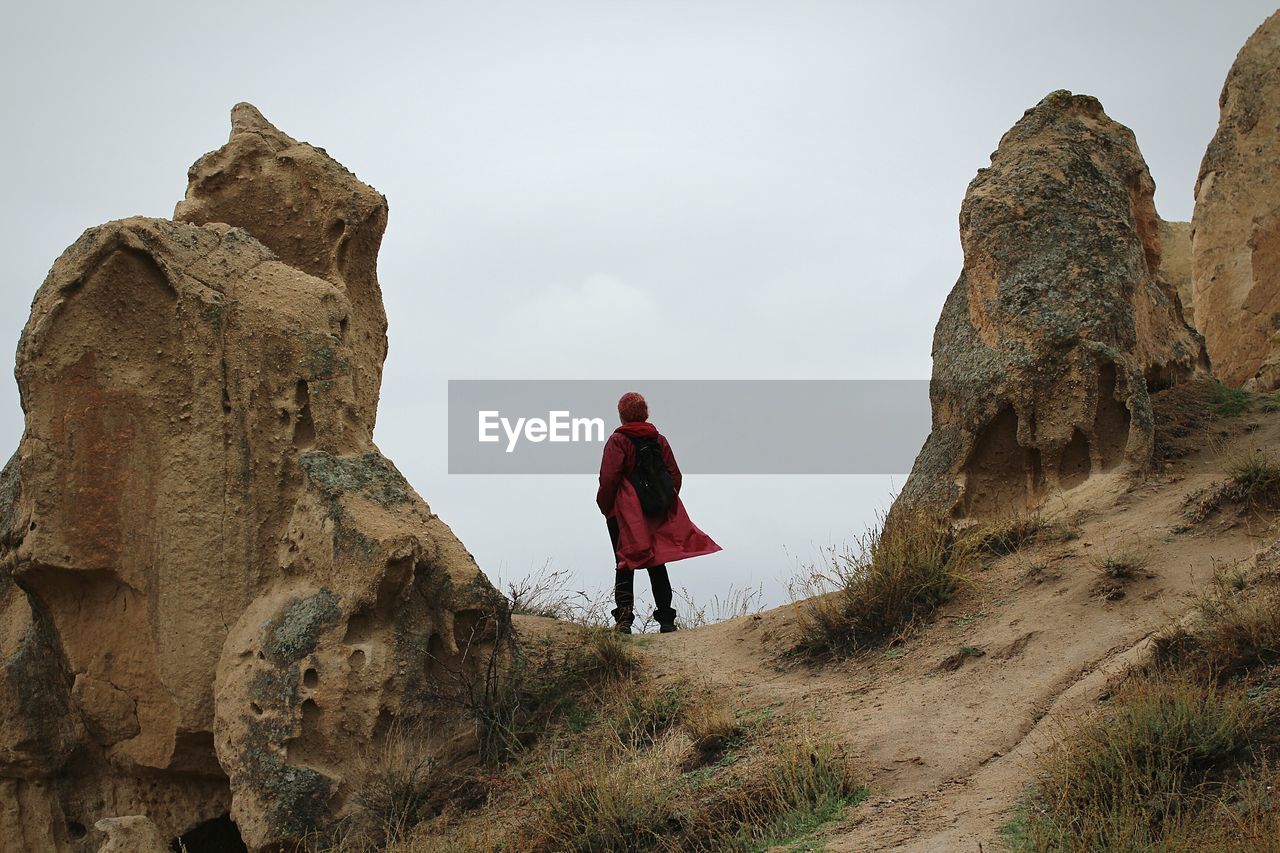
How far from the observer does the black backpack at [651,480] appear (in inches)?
386

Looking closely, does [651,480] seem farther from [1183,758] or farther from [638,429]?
[1183,758]

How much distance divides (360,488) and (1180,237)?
1432cm

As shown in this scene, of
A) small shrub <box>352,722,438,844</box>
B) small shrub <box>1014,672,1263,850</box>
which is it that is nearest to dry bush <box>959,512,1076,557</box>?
small shrub <box>1014,672,1263,850</box>

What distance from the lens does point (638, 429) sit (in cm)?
995

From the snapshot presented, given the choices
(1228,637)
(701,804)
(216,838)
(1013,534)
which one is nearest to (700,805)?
(701,804)

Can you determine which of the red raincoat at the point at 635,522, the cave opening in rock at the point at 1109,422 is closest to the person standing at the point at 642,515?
the red raincoat at the point at 635,522

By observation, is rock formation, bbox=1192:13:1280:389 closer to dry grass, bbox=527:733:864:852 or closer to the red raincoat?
the red raincoat

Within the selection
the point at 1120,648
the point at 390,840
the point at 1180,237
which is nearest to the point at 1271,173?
Answer: the point at 1180,237

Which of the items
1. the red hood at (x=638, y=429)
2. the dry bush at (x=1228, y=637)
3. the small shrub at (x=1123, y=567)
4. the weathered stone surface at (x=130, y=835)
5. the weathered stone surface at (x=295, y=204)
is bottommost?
the weathered stone surface at (x=130, y=835)

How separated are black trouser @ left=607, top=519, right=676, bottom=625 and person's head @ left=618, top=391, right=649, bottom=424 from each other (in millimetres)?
788

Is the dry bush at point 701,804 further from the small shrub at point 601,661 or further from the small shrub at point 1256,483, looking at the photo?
the small shrub at point 1256,483

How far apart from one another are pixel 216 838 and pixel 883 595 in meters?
4.43

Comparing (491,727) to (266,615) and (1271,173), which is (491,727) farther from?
(1271,173)

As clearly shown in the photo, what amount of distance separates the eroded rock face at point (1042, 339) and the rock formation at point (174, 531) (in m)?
4.06
